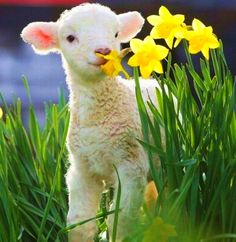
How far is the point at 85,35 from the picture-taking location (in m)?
2.89

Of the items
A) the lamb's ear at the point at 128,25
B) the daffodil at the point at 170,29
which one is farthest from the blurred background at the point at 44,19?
the daffodil at the point at 170,29

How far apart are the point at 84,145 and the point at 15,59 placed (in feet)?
16.2

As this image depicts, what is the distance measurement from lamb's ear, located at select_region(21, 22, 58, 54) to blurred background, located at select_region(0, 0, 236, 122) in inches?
164

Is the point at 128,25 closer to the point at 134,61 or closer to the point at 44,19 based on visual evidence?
the point at 134,61

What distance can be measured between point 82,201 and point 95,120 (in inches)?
11.4

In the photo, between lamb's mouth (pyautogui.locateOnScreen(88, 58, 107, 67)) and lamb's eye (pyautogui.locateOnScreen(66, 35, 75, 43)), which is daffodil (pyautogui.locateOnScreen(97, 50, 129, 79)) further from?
lamb's eye (pyautogui.locateOnScreen(66, 35, 75, 43))

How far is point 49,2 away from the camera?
7598 millimetres

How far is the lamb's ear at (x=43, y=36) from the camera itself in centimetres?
311

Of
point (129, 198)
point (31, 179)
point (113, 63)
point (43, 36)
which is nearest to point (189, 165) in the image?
point (129, 198)

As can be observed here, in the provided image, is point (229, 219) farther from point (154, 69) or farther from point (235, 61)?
point (235, 61)

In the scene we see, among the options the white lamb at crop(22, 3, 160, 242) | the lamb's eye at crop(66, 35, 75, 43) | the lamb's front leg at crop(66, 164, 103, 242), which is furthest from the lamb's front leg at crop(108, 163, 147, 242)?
the lamb's eye at crop(66, 35, 75, 43)

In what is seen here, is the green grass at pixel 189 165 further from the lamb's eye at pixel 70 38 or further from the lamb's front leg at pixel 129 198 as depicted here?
the lamb's eye at pixel 70 38

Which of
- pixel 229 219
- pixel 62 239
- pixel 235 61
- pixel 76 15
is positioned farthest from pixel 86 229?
pixel 235 61

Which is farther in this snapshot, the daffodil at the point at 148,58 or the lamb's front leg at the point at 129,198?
the lamb's front leg at the point at 129,198
